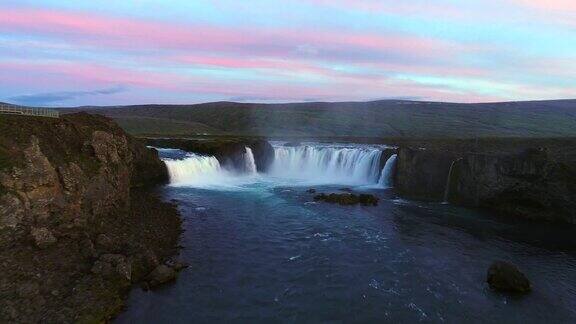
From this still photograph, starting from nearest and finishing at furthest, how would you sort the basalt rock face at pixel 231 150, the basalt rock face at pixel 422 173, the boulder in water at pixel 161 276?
1. the boulder in water at pixel 161 276
2. the basalt rock face at pixel 422 173
3. the basalt rock face at pixel 231 150

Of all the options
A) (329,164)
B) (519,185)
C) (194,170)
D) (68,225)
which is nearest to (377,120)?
(329,164)

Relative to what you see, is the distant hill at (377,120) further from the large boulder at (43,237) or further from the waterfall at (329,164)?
the large boulder at (43,237)

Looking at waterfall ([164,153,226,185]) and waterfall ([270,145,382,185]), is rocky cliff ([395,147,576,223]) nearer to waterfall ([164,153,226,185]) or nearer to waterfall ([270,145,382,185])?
waterfall ([270,145,382,185])

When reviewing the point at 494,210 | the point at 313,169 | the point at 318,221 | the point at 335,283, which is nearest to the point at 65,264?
the point at 335,283

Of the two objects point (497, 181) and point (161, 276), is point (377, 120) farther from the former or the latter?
point (161, 276)

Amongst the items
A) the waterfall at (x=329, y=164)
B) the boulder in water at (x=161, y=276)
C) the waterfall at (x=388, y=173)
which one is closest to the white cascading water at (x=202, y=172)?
the waterfall at (x=329, y=164)

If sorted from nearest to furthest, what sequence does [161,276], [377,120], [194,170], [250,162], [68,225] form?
[161,276] → [68,225] → [194,170] → [250,162] → [377,120]

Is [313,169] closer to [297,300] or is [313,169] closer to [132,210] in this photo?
[132,210]
